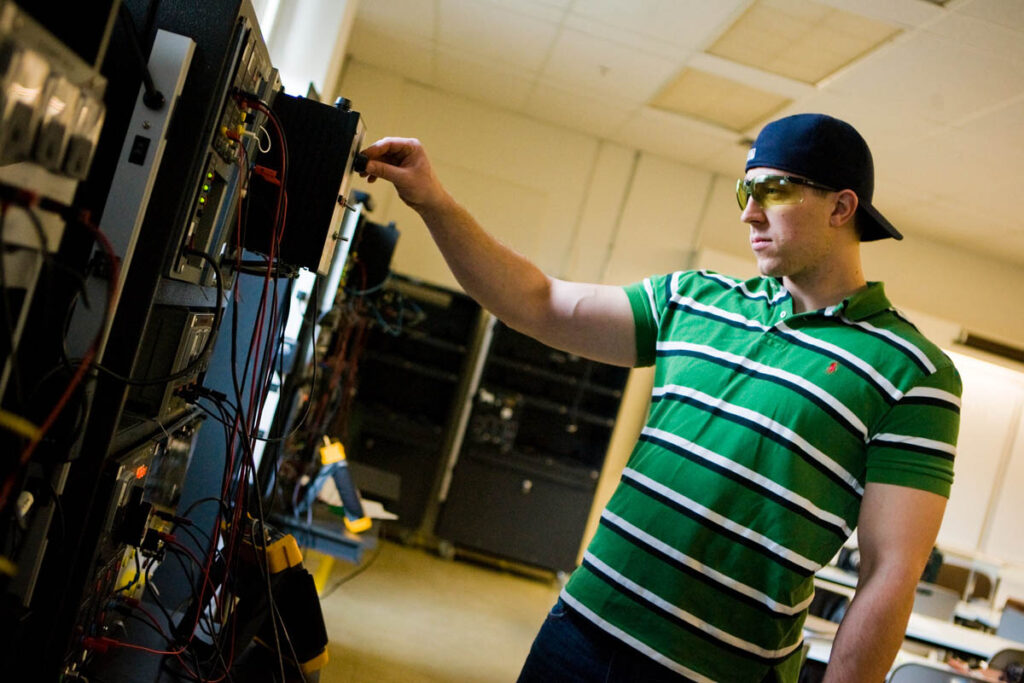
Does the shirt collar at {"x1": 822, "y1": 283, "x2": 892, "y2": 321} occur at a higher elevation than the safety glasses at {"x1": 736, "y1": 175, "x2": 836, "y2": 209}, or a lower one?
lower

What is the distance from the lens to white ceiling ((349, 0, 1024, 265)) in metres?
3.39

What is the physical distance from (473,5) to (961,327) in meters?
4.32

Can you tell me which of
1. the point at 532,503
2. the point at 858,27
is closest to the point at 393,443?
the point at 532,503

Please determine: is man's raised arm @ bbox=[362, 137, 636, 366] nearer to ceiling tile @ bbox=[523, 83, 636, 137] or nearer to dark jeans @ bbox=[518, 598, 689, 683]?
dark jeans @ bbox=[518, 598, 689, 683]

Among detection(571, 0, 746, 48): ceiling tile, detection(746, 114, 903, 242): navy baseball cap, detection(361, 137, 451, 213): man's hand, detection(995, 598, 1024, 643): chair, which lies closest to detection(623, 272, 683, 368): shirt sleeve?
detection(746, 114, 903, 242): navy baseball cap

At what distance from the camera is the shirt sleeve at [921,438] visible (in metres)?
1.12

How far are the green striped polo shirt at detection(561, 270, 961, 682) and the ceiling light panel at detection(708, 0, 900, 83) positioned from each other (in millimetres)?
2563

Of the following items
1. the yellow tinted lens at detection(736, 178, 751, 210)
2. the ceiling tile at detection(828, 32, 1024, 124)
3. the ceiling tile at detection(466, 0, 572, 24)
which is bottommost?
the yellow tinted lens at detection(736, 178, 751, 210)

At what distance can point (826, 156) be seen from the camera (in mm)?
1313

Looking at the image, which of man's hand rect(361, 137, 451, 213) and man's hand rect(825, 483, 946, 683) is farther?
man's hand rect(361, 137, 451, 213)

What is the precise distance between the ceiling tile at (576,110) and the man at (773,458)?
4.09 metres

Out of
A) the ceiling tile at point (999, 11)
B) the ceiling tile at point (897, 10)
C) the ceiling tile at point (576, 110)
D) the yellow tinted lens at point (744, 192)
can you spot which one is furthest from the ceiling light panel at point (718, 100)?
the yellow tinted lens at point (744, 192)

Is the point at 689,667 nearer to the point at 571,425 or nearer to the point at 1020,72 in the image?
the point at 1020,72

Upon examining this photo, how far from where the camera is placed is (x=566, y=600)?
4.24 ft
